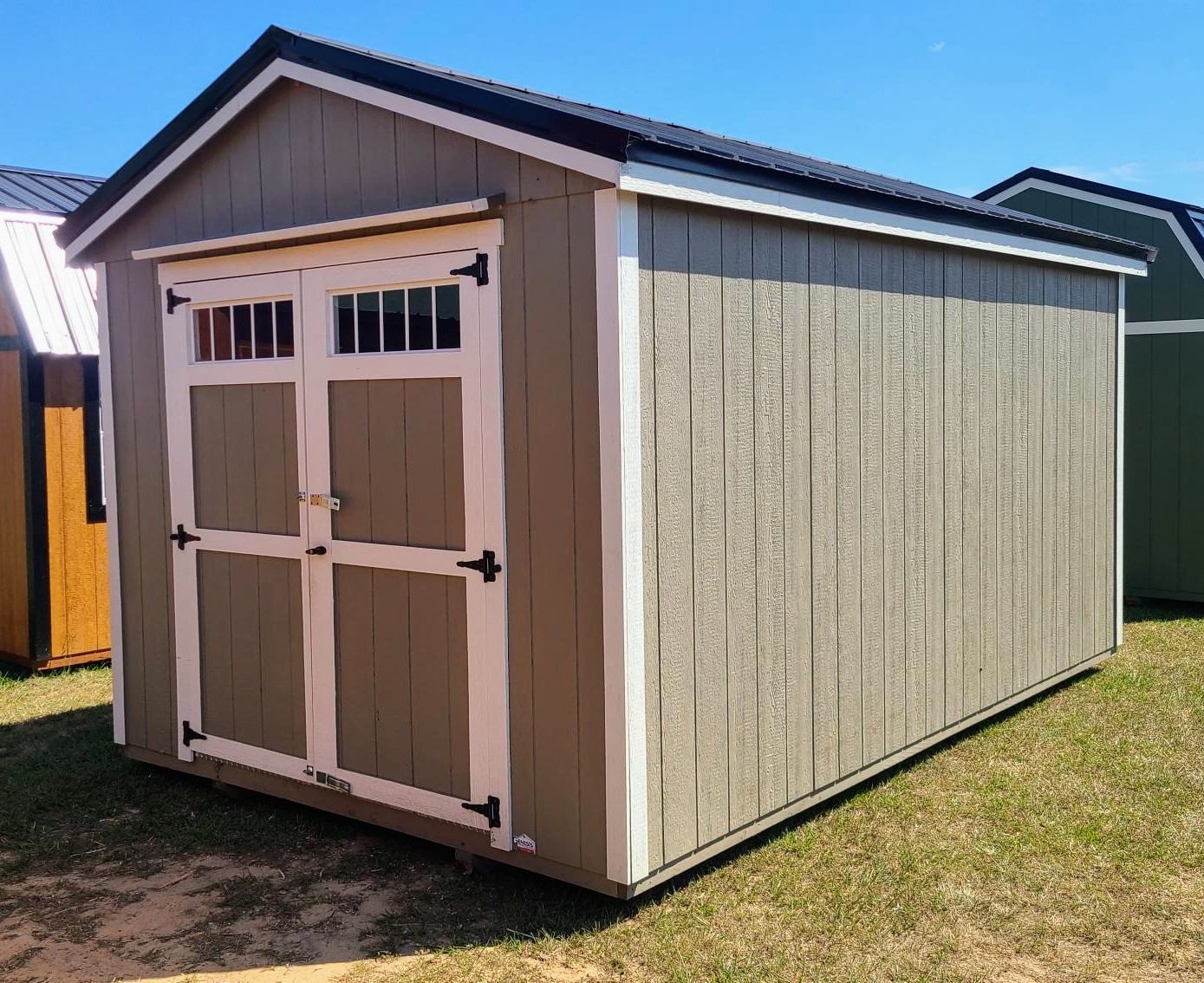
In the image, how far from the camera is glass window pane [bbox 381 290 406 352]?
168 inches

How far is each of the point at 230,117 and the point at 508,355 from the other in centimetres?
181

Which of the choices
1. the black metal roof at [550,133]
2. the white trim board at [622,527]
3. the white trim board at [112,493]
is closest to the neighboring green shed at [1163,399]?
the black metal roof at [550,133]

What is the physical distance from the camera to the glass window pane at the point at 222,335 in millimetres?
4922

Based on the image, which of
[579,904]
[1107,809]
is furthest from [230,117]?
[1107,809]

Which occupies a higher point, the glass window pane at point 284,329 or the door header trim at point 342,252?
the door header trim at point 342,252

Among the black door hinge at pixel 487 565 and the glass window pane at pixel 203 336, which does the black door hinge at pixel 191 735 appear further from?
the black door hinge at pixel 487 565

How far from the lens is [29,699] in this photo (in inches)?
271

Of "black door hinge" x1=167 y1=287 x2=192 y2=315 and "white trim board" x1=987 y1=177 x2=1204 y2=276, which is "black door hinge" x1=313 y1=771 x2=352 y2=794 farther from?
"white trim board" x1=987 y1=177 x2=1204 y2=276

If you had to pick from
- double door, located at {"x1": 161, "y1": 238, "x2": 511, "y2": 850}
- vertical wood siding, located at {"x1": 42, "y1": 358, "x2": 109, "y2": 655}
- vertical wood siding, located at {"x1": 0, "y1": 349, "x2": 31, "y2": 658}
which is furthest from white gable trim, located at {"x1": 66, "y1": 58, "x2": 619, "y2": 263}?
vertical wood siding, located at {"x1": 0, "y1": 349, "x2": 31, "y2": 658}

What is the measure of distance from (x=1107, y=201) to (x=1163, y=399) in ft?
5.53

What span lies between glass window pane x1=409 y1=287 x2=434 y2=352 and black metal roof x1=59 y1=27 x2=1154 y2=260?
648 mm

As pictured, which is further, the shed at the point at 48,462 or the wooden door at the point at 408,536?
the shed at the point at 48,462

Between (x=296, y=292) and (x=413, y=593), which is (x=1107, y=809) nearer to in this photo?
(x=413, y=593)

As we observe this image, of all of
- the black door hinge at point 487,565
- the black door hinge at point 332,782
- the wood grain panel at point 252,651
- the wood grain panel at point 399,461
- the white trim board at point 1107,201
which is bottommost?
the black door hinge at point 332,782
